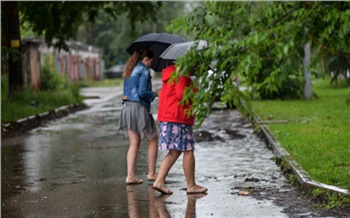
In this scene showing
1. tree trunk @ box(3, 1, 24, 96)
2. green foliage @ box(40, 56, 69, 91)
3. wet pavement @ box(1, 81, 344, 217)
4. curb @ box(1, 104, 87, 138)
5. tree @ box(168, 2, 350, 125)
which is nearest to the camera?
tree @ box(168, 2, 350, 125)

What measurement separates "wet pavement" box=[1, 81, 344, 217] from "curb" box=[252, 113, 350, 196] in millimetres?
164

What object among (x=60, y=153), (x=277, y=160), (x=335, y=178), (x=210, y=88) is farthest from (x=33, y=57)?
(x=210, y=88)

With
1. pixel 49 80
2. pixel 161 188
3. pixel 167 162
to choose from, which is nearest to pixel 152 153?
pixel 167 162

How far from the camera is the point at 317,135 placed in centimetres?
1588

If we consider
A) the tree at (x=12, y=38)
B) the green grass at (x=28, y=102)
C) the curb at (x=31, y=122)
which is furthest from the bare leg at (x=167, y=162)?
the tree at (x=12, y=38)

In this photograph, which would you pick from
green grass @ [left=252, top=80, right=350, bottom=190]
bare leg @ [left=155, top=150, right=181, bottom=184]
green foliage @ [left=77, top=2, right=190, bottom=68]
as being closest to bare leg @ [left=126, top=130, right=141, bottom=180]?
bare leg @ [left=155, top=150, right=181, bottom=184]

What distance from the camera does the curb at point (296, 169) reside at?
9695 mm

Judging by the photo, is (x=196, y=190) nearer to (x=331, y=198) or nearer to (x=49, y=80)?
(x=331, y=198)

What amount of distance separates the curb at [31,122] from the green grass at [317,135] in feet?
20.1

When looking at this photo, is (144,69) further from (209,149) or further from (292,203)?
(209,149)

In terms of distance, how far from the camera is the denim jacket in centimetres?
1137

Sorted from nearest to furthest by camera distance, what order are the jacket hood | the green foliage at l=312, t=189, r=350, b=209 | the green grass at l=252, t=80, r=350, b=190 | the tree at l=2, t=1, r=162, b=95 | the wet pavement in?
the green foliage at l=312, t=189, r=350, b=209 → the wet pavement → the jacket hood → the green grass at l=252, t=80, r=350, b=190 → the tree at l=2, t=1, r=162, b=95

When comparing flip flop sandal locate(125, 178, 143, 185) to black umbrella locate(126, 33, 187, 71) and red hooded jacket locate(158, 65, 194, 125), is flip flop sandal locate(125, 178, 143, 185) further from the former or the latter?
black umbrella locate(126, 33, 187, 71)

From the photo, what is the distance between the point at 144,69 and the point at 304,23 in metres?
4.89
